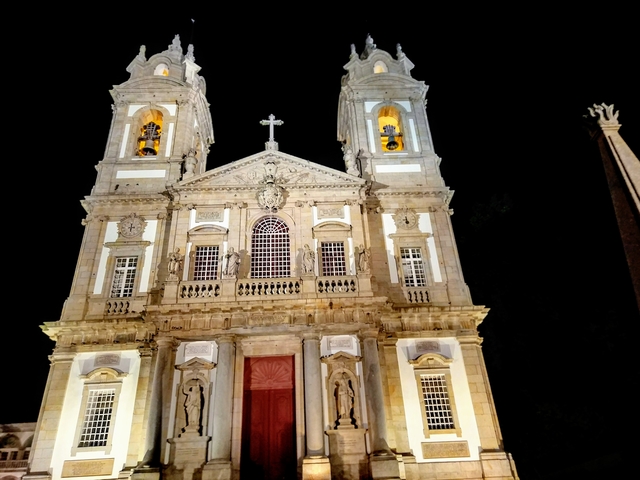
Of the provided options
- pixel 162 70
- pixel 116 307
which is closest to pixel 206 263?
pixel 116 307

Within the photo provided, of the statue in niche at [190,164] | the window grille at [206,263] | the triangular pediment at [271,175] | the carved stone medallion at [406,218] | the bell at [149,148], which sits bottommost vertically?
the window grille at [206,263]

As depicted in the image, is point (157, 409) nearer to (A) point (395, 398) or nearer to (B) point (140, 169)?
(A) point (395, 398)

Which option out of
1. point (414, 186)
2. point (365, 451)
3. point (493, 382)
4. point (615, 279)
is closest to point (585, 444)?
point (493, 382)

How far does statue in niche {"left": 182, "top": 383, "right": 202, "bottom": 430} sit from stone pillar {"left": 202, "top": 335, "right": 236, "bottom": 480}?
55 centimetres

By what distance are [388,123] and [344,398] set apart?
14.5 metres

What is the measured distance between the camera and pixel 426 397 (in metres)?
16.8

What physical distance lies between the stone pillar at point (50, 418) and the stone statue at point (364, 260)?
34.3 feet

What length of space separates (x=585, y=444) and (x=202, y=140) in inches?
920

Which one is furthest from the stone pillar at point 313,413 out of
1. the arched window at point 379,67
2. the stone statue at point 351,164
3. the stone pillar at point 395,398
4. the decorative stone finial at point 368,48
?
the decorative stone finial at point 368,48

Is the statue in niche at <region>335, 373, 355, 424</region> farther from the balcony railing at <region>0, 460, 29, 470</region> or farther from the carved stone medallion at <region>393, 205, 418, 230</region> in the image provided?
the balcony railing at <region>0, 460, 29, 470</region>

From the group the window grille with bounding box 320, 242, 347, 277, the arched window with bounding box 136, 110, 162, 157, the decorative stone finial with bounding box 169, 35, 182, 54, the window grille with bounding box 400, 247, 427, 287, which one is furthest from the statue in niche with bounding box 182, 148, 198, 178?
the window grille with bounding box 400, 247, 427, 287

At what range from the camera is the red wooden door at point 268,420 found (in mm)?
15703

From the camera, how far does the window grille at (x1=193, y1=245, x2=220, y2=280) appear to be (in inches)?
739

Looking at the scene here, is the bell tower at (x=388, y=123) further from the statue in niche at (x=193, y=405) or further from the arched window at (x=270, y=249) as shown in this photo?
the statue in niche at (x=193, y=405)
